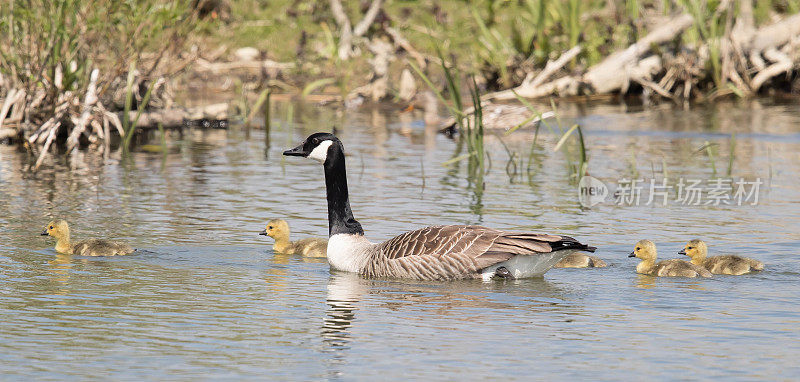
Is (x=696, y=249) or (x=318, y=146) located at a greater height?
(x=318, y=146)

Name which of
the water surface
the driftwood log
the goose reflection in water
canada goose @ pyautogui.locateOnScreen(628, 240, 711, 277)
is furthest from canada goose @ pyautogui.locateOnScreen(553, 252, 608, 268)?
the driftwood log

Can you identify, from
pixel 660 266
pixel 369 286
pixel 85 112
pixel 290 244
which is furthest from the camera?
pixel 85 112

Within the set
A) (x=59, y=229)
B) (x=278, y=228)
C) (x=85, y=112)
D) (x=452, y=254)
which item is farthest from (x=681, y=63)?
(x=59, y=229)

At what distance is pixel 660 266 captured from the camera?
12164 millimetres

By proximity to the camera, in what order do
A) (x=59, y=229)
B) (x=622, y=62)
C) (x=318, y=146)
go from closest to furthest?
(x=318, y=146) < (x=59, y=229) < (x=622, y=62)

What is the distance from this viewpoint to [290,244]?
1337cm

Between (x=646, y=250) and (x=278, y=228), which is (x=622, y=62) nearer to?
(x=278, y=228)

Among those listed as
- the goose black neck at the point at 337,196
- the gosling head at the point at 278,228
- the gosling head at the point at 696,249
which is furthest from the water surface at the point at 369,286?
the gosling head at the point at 696,249

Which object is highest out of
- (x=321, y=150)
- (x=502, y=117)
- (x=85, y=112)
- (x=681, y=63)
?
(x=681, y=63)

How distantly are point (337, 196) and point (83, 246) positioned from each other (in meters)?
2.81

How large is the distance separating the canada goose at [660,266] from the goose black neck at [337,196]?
9.66 feet

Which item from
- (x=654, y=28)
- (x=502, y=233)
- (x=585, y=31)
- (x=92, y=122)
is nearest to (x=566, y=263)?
(x=502, y=233)

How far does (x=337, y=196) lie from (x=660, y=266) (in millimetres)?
3486

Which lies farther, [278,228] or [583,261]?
[278,228]
